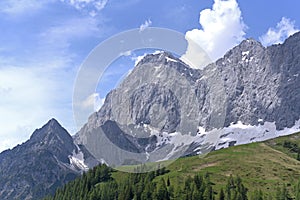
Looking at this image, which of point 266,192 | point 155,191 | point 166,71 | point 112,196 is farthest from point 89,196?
point 166,71

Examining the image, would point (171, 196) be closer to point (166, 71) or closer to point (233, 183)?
point (233, 183)

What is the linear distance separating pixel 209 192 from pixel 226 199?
7323 mm

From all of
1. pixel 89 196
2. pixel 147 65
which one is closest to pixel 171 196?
pixel 89 196

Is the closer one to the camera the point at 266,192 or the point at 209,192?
the point at 209,192

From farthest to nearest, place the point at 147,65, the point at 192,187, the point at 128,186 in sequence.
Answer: the point at 128,186, the point at 192,187, the point at 147,65

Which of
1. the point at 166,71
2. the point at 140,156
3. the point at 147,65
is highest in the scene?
the point at 147,65

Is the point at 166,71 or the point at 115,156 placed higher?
the point at 166,71

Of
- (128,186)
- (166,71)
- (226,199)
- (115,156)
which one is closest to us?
(166,71)

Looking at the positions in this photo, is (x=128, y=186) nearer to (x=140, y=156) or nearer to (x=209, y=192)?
(x=209, y=192)

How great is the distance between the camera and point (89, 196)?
200 metres

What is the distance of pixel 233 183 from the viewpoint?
193 m

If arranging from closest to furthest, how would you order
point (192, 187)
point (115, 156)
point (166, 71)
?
point (166, 71)
point (115, 156)
point (192, 187)

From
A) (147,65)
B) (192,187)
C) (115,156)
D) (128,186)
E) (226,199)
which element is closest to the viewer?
(115,156)

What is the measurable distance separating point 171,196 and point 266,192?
164ft
